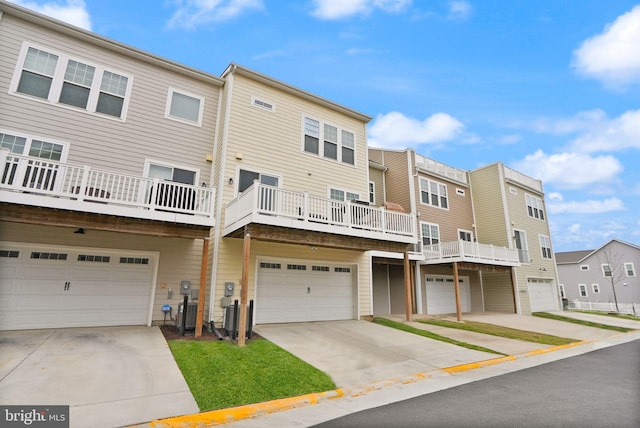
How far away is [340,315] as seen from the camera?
1248cm

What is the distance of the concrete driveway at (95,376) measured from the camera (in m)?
4.30

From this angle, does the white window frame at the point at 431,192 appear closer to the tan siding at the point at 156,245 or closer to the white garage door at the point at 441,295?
the white garage door at the point at 441,295

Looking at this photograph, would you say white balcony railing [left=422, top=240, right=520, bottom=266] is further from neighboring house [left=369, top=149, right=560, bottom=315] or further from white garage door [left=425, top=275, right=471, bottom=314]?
white garage door [left=425, top=275, right=471, bottom=314]

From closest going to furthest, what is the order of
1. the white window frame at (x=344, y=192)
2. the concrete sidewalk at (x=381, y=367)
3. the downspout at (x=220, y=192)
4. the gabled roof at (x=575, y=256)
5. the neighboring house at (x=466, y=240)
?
the concrete sidewalk at (x=381, y=367) < the downspout at (x=220, y=192) < the white window frame at (x=344, y=192) < the neighboring house at (x=466, y=240) < the gabled roof at (x=575, y=256)

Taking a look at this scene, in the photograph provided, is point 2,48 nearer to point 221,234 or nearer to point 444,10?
point 221,234

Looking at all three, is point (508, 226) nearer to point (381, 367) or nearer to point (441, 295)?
point (441, 295)

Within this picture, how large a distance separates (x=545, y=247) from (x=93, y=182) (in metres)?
27.1

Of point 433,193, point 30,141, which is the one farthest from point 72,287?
point 433,193

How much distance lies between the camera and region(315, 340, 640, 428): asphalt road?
4152 mm

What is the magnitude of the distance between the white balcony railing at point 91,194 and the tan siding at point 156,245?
1501 millimetres

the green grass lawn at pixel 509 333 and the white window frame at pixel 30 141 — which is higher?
the white window frame at pixel 30 141

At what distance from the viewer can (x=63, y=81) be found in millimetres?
9633

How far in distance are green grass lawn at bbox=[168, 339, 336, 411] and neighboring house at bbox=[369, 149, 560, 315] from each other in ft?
30.0

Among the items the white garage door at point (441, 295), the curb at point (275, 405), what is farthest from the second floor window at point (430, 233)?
the curb at point (275, 405)
